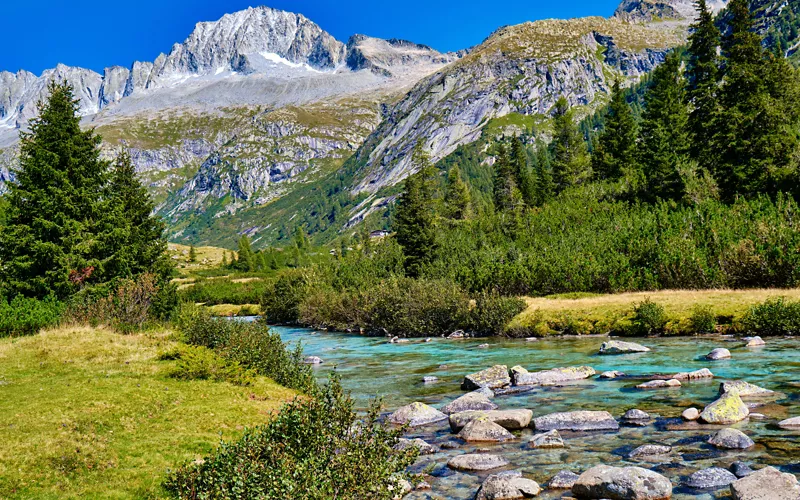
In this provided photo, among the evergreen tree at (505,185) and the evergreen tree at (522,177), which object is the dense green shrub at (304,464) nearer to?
the evergreen tree at (505,185)

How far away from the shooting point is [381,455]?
30.9 ft

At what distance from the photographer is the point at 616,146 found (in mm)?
89375

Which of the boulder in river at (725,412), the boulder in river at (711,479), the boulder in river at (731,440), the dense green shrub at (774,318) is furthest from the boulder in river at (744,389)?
the dense green shrub at (774,318)

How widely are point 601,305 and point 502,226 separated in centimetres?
3587

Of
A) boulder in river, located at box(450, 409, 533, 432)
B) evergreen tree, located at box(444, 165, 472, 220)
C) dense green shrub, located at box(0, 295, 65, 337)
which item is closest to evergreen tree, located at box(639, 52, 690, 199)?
evergreen tree, located at box(444, 165, 472, 220)

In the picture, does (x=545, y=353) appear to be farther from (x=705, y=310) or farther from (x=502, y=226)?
(x=502, y=226)

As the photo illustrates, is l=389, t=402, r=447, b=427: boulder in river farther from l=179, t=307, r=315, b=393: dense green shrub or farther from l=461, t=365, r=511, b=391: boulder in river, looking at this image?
l=461, t=365, r=511, b=391: boulder in river

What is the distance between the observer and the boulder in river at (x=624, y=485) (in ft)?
34.2

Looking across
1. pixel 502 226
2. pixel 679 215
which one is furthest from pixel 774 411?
pixel 502 226

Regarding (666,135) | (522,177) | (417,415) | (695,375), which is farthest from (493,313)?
(522,177)

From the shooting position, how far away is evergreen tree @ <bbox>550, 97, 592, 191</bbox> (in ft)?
323

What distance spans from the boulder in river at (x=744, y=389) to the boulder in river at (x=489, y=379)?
349 inches

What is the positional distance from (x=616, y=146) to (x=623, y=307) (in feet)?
189

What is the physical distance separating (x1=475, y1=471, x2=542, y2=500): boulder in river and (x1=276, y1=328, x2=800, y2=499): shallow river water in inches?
12.1
